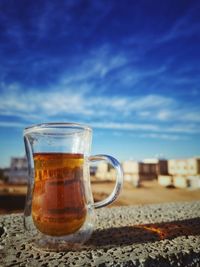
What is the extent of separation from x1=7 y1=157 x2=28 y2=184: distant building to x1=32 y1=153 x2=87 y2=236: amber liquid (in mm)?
19873

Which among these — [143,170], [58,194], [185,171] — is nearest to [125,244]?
[58,194]

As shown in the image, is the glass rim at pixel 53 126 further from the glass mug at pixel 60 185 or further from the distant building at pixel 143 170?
the distant building at pixel 143 170

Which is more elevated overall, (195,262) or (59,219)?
(59,219)

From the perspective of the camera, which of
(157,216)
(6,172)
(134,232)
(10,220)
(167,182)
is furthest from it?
(6,172)

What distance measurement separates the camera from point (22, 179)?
20344 mm

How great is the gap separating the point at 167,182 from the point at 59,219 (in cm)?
1947

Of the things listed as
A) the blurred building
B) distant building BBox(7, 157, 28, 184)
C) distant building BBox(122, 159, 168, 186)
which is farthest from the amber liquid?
distant building BBox(122, 159, 168, 186)

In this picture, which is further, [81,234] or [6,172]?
[6,172]

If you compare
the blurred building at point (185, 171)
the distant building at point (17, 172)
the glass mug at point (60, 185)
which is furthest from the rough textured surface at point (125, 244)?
the distant building at point (17, 172)

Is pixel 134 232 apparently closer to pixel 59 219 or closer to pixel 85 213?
pixel 85 213

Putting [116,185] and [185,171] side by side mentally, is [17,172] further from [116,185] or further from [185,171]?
[116,185]

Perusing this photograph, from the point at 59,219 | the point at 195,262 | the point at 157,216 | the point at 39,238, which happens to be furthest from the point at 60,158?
the point at 157,216

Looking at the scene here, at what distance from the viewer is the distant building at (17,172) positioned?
20266 millimetres

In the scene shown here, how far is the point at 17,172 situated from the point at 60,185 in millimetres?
20591
